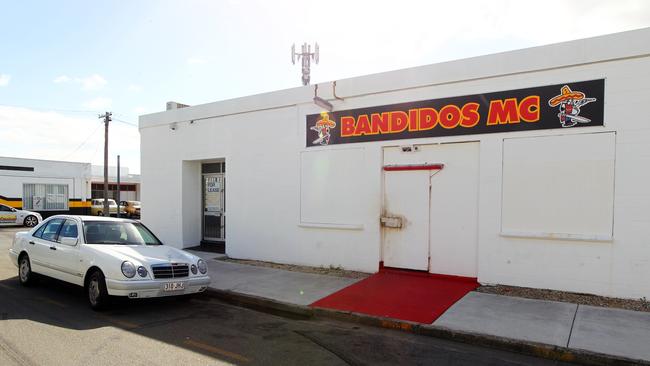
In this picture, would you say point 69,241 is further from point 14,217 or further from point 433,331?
point 14,217

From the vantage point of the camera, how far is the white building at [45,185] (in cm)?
2930

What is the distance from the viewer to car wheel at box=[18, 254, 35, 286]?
8.42 meters

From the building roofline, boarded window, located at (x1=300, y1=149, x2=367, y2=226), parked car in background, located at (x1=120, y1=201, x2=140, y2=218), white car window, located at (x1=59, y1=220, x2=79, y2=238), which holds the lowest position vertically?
parked car in background, located at (x1=120, y1=201, x2=140, y2=218)

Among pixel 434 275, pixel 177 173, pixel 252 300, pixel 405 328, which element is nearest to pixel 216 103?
pixel 177 173

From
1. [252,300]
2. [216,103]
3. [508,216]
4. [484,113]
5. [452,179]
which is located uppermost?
[216,103]

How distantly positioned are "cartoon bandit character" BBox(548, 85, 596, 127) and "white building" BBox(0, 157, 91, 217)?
3343 centimetres

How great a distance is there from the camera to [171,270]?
690cm

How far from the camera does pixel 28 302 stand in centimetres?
720

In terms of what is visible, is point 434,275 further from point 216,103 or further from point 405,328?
point 216,103

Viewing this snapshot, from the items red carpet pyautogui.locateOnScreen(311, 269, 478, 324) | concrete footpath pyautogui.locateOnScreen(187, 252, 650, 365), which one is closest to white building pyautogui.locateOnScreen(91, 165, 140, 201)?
concrete footpath pyautogui.locateOnScreen(187, 252, 650, 365)

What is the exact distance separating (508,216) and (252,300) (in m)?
4.89

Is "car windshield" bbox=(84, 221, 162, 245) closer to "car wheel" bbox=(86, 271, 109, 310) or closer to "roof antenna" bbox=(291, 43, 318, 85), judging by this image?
"car wheel" bbox=(86, 271, 109, 310)

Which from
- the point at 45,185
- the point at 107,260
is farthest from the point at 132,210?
the point at 107,260

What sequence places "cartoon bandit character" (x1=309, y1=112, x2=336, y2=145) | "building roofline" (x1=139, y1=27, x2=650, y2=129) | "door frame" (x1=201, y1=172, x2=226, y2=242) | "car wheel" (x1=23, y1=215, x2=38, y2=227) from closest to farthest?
"building roofline" (x1=139, y1=27, x2=650, y2=129) < "cartoon bandit character" (x1=309, y1=112, x2=336, y2=145) < "door frame" (x1=201, y1=172, x2=226, y2=242) < "car wheel" (x1=23, y1=215, x2=38, y2=227)
